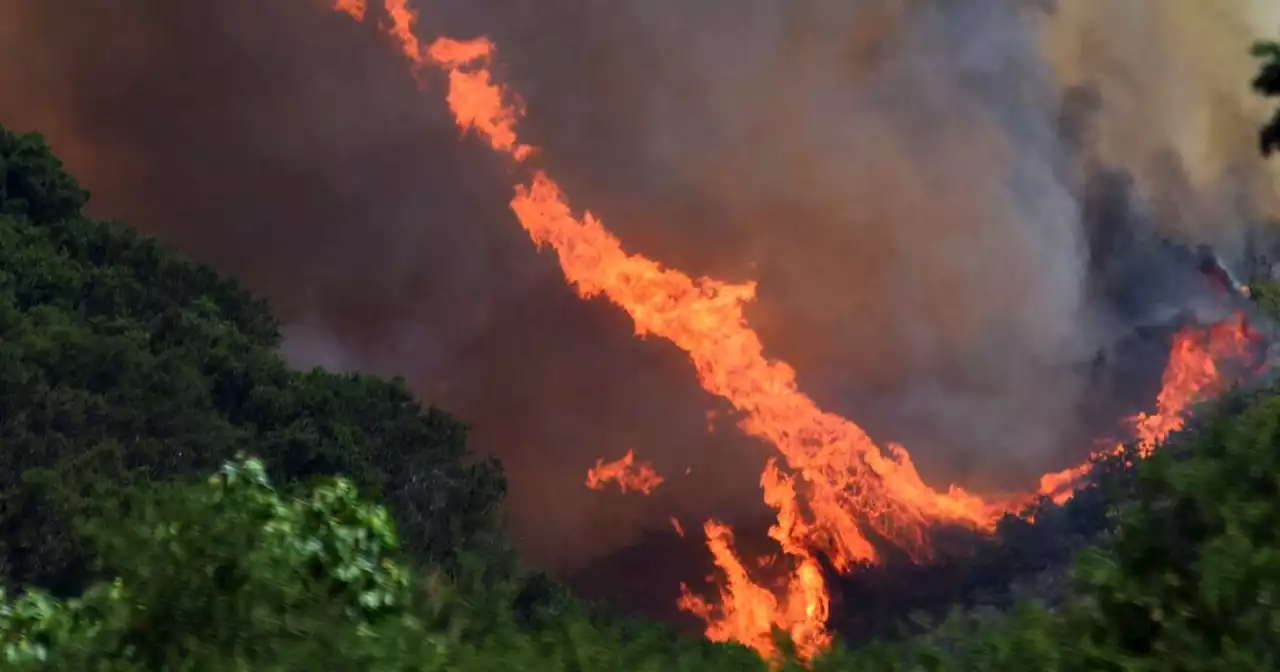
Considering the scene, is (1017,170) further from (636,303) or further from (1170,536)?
(1170,536)

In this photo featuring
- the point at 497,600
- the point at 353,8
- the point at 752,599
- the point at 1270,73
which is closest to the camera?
the point at 1270,73

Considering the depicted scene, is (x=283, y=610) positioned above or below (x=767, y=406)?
below

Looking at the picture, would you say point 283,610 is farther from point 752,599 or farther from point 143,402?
point 752,599

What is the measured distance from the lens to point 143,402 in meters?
10.0

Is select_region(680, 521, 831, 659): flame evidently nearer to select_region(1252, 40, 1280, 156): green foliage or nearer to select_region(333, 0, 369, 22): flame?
select_region(333, 0, 369, 22): flame

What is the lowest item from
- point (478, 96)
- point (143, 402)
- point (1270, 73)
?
point (1270, 73)

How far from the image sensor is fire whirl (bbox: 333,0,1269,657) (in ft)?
37.8

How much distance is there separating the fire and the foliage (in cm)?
108

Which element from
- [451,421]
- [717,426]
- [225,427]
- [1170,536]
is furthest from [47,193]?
[1170,536]

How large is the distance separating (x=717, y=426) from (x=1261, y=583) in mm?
9501

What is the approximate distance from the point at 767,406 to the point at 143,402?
22.7 feet

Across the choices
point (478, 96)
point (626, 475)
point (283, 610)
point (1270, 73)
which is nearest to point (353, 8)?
point (478, 96)

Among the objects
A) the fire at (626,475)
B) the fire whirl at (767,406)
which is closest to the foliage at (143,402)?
the fire at (626,475)

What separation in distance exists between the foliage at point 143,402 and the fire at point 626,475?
108 centimetres
